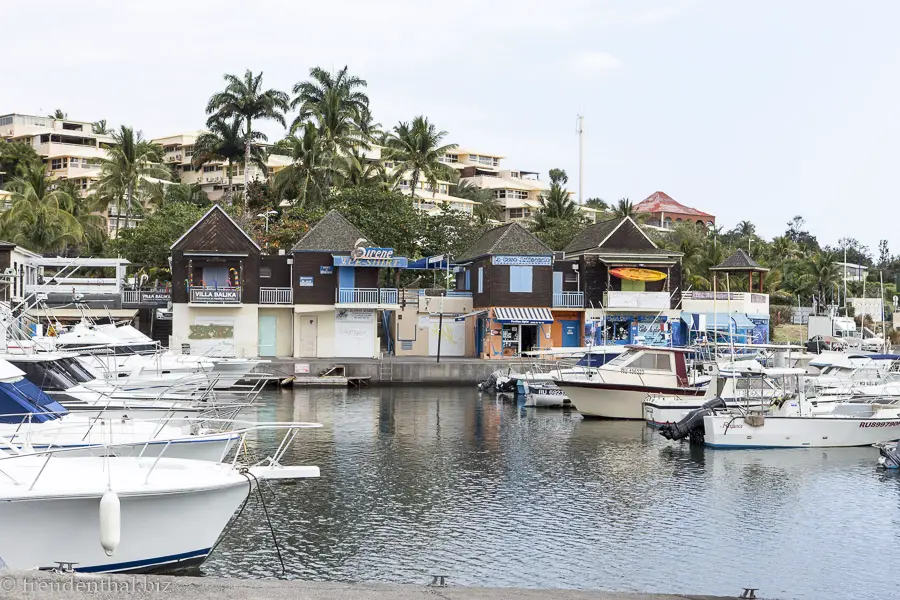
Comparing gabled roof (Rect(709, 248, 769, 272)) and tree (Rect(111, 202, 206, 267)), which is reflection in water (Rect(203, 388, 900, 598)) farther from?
tree (Rect(111, 202, 206, 267))

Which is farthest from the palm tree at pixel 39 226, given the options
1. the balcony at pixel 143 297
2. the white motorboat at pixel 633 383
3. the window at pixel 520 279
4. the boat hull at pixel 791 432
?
the boat hull at pixel 791 432

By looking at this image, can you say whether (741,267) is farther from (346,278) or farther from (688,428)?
(688,428)

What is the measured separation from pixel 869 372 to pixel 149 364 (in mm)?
30738

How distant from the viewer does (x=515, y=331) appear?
202 feet

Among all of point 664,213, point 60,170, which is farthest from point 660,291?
point 664,213

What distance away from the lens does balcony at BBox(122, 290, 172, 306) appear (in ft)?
200

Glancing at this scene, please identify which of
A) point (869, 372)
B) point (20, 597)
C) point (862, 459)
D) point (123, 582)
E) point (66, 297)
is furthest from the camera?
point (66, 297)

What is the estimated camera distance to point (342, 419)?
130 feet

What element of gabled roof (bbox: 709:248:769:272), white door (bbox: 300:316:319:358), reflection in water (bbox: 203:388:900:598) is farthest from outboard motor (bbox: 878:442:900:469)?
gabled roof (bbox: 709:248:769:272)

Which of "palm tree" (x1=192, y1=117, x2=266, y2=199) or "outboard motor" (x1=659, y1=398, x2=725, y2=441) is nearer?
"outboard motor" (x1=659, y1=398, x2=725, y2=441)

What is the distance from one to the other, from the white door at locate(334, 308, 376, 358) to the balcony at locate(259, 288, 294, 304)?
283 centimetres

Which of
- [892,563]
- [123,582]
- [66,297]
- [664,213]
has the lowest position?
[892,563]

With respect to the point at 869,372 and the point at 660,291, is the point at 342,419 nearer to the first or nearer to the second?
the point at 869,372

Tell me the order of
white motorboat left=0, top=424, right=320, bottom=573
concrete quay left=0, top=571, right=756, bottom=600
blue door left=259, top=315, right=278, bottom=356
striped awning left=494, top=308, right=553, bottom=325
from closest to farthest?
concrete quay left=0, top=571, right=756, bottom=600 < white motorboat left=0, top=424, right=320, bottom=573 < blue door left=259, top=315, right=278, bottom=356 < striped awning left=494, top=308, right=553, bottom=325
